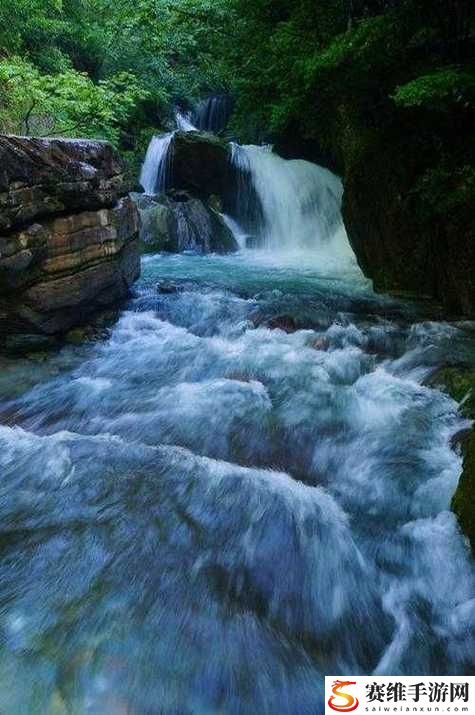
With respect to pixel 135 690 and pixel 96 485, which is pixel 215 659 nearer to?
pixel 135 690

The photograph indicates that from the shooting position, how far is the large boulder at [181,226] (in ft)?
40.4

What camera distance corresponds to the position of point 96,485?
12.6 feet

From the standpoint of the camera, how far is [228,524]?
11.4ft

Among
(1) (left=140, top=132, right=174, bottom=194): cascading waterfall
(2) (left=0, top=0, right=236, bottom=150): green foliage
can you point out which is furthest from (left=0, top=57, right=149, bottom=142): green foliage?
(1) (left=140, top=132, right=174, bottom=194): cascading waterfall

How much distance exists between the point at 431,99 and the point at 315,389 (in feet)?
10.6

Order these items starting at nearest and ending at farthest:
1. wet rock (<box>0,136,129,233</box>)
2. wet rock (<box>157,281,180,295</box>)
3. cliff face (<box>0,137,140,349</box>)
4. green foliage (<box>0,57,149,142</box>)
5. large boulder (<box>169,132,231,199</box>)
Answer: wet rock (<box>0,136,129,233</box>)
cliff face (<box>0,137,140,349</box>)
green foliage (<box>0,57,149,142</box>)
wet rock (<box>157,281,180,295</box>)
large boulder (<box>169,132,231,199</box>)

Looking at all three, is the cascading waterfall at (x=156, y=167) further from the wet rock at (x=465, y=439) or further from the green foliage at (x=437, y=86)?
the wet rock at (x=465, y=439)

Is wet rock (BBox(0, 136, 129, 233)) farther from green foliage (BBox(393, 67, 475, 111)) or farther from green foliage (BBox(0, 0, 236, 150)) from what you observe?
green foliage (BBox(393, 67, 475, 111))

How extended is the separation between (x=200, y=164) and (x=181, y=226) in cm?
233

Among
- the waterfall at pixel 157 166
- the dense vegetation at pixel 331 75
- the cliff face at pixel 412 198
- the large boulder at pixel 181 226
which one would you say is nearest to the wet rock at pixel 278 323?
the cliff face at pixel 412 198

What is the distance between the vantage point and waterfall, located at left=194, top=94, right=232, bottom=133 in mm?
19405

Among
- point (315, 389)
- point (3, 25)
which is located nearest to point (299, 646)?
point (315, 389)

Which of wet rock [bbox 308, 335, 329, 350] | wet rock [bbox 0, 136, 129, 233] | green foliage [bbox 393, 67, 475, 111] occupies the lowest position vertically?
wet rock [bbox 308, 335, 329, 350]

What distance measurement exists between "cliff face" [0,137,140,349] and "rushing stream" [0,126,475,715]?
60 centimetres
